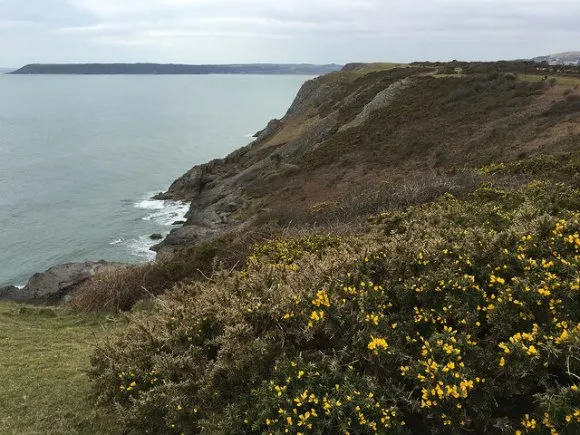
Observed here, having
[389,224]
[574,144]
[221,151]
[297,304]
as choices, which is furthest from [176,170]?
[297,304]

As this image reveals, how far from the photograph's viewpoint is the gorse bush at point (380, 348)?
4.61 meters

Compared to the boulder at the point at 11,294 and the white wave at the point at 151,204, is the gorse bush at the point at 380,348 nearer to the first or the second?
the boulder at the point at 11,294

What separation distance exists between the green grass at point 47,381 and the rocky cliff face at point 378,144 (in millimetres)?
10487

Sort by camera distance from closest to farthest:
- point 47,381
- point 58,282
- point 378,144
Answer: point 47,381, point 58,282, point 378,144

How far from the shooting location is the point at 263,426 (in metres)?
4.95

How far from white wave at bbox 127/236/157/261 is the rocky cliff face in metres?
Result: 1.11

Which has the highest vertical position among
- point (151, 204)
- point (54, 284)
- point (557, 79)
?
point (557, 79)

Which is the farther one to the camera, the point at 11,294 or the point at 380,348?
the point at 11,294

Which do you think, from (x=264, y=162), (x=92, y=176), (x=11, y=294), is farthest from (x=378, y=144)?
(x=92, y=176)

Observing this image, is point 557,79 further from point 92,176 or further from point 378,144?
point 92,176

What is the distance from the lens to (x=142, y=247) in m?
33.8

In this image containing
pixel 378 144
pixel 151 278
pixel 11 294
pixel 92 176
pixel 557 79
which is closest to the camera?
pixel 151 278

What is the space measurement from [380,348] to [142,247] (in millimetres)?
30929

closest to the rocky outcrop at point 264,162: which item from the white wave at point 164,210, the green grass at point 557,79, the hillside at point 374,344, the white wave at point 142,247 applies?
the white wave at point 142,247
